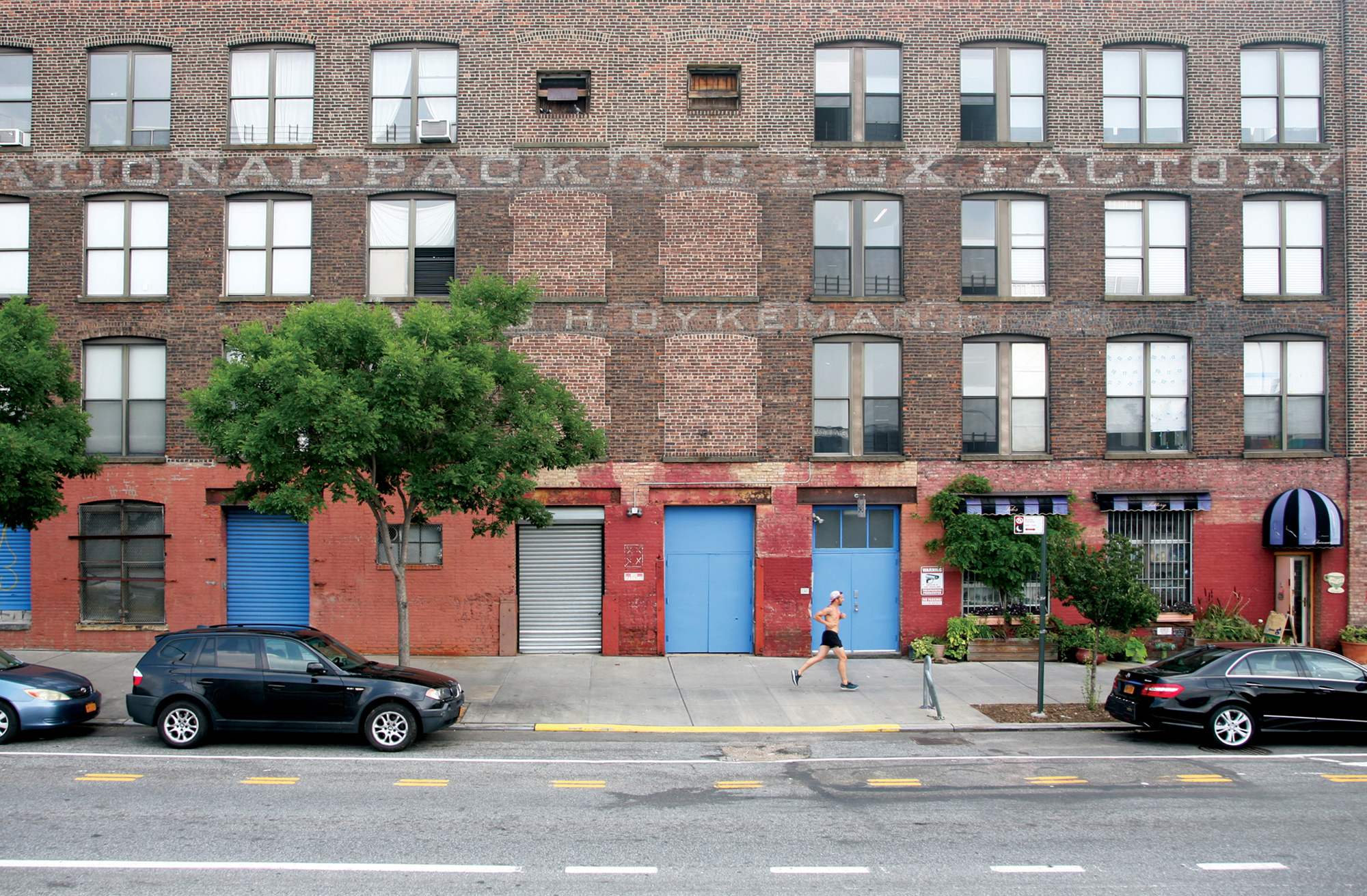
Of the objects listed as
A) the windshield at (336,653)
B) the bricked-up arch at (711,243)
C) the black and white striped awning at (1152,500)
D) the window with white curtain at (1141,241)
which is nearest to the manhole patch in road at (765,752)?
the windshield at (336,653)

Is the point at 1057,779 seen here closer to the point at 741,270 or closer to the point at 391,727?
the point at 391,727

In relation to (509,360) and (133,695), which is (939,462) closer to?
(509,360)

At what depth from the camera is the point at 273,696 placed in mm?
11195

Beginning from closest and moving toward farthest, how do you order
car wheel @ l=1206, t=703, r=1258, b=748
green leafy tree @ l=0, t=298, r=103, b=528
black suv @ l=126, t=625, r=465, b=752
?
black suv @ l=126, t=625, r=465, b=752
car wheel @ l=1206, t=703, r=1258, b=748
green leafy tree @ l=0, t=298, r=103, b=528

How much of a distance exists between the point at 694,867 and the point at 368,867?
2692 mm

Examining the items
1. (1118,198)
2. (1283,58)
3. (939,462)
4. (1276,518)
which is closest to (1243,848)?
(939,462)

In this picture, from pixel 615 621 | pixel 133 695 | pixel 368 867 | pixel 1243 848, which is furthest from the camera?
pixel 615 621

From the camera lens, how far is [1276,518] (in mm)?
17938

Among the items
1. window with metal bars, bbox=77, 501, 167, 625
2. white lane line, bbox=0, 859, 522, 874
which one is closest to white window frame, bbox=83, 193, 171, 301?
window with metal bars, bbox=77, 501, 167, 625

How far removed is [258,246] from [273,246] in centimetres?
31

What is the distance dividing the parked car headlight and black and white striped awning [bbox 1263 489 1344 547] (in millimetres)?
21001

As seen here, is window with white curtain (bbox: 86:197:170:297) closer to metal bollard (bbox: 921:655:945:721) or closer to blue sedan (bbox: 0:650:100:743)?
blue sedan (bbox: 0:650:100:743)

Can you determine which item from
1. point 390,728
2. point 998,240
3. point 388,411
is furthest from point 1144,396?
point 390,728

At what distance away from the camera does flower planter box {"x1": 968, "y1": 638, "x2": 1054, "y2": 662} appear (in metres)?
17.5
